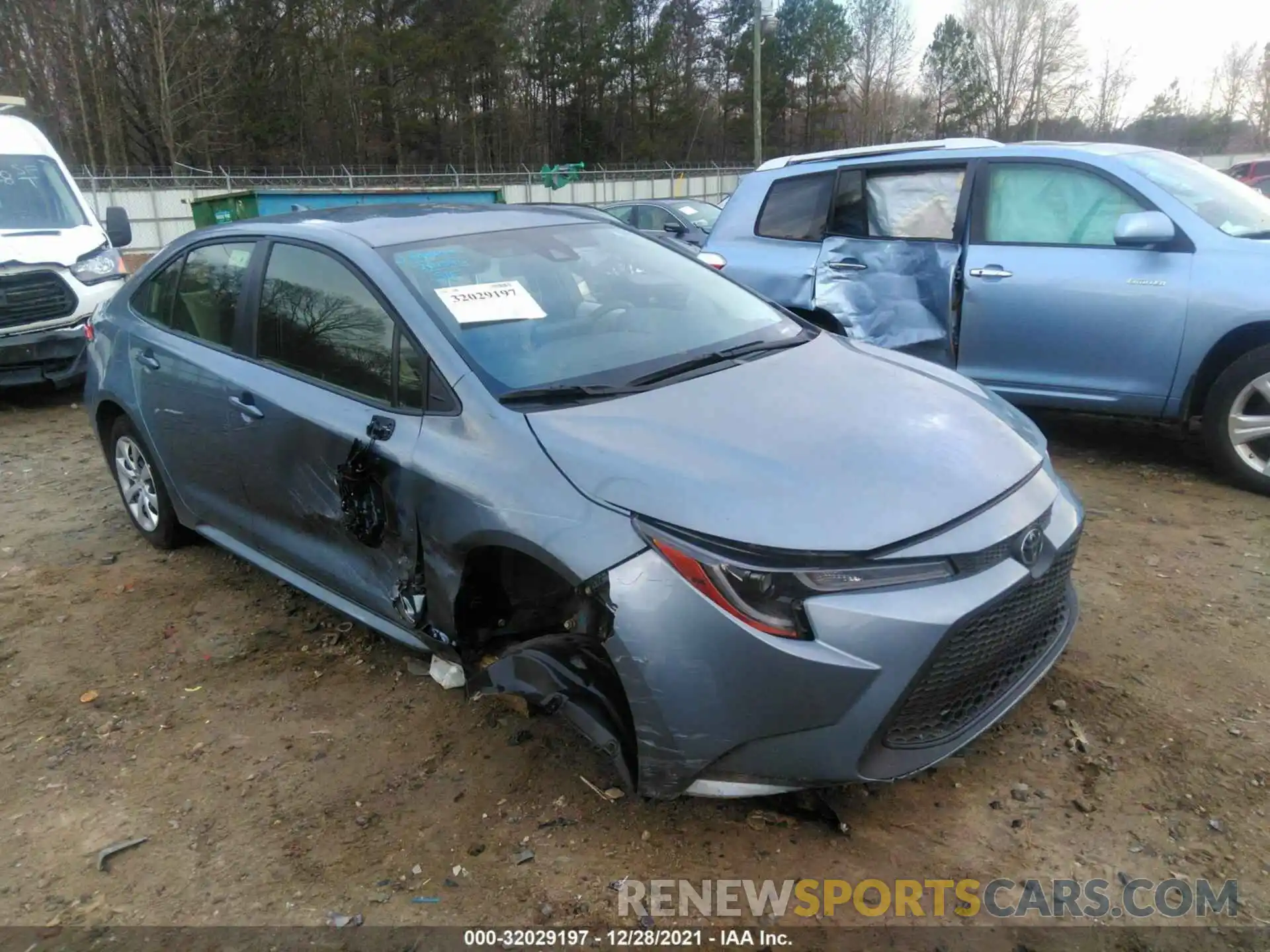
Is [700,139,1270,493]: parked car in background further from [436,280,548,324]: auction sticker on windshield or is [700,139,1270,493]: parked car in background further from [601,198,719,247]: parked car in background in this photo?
[601,198,719,247]: parked car in background

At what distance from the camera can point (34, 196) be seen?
8.34 meters

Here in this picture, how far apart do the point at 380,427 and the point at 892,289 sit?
374 cm

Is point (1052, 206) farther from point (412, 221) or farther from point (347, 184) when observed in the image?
point (347, 184)

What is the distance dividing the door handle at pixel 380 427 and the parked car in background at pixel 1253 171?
76.0 ft

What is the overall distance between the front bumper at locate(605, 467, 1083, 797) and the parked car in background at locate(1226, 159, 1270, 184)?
22860 mm

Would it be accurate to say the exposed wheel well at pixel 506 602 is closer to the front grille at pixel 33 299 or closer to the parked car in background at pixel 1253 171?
the front grille at pixel 33 299

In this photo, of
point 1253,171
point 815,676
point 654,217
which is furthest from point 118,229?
point 1253,171

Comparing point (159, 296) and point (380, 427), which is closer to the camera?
point (380, 427)

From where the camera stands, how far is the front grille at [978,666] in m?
2.29

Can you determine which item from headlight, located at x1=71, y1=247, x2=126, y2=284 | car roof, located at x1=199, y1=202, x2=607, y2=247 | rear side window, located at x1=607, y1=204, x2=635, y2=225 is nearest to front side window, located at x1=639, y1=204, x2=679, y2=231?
rear side window, located at x1=607, y1=204, x2=635, y2=225

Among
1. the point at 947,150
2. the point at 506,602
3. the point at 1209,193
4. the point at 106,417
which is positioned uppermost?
the point at 947,150

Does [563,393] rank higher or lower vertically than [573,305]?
lower

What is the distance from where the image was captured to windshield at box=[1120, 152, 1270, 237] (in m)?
4.80

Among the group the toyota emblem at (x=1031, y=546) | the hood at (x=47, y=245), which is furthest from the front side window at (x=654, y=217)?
the toyota emblem at (x=1031, y=546)
